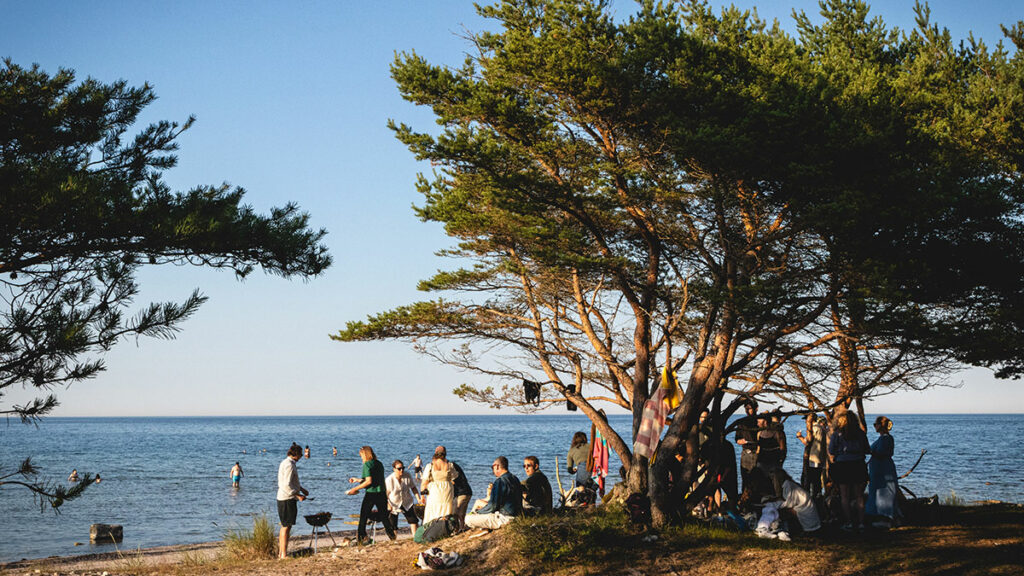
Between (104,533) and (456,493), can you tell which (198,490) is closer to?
(104,533)

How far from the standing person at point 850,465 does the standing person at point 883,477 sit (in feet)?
0.92

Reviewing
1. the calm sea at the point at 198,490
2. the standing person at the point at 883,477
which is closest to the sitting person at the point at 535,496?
the standing person at the point at 883,477

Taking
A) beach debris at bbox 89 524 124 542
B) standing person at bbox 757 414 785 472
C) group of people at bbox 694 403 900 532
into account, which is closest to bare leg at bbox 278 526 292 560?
group of people at bbox 694 403 900 532

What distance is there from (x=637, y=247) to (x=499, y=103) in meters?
3.57

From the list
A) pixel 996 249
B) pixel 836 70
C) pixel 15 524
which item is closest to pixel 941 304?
pixel 996 249

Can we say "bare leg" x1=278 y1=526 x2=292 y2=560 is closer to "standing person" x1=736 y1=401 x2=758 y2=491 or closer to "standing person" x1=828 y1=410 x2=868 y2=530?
"standing person" x1=736 y1=401 x2=758 y2=491

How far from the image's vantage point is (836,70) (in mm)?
9586

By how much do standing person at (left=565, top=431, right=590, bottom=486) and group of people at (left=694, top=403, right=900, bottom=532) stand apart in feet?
6.61

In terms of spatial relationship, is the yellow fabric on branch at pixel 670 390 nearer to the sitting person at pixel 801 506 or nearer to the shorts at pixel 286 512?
the sitting person at pixel 801 506

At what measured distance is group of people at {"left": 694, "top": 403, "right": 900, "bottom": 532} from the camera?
31.0 feet

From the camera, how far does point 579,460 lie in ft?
39.7

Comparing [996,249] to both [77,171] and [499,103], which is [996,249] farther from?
[77,171]

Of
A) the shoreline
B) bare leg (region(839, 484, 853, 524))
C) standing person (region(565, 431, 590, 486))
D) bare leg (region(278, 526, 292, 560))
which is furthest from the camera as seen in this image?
the shoreline

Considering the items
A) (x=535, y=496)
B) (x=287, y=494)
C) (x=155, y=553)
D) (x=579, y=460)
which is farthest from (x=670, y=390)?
(x=155, y=553)
